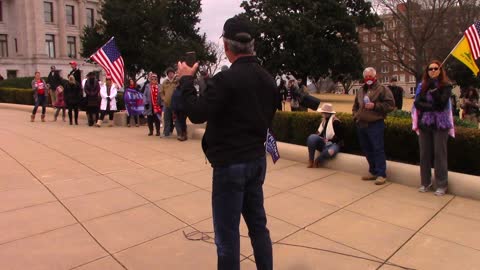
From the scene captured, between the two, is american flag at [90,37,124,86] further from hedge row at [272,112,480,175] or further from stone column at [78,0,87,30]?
stone column at [78,0,87,30]

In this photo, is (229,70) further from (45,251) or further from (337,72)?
(337,72)

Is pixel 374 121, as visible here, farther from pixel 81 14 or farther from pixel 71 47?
pixel 81 14

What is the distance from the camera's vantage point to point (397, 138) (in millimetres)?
6867

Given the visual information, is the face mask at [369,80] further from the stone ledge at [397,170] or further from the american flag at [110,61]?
the american flag at [110,61]

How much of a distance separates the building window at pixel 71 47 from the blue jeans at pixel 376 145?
61.0 metres

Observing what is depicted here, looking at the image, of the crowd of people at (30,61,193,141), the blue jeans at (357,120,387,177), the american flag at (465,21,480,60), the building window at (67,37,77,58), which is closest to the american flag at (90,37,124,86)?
the crowd of people at (30,61,193,141)

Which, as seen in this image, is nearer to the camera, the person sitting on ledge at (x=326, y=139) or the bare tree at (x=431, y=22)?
the person sitting on ledge at (x=326, y=139)

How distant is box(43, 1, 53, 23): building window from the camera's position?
57.2 meters

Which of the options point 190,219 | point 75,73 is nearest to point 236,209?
point 190,219

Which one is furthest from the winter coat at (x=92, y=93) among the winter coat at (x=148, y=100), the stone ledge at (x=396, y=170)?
the stone ledge at (x=396, y=170)

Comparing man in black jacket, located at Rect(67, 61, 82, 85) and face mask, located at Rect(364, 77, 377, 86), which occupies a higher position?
man in black jacket, located at Rect(67, 61, 82, 85)

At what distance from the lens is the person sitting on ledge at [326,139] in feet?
23.3

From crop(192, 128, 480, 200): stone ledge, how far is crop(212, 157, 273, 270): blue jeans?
3774mm

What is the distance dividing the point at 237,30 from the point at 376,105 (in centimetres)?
395
